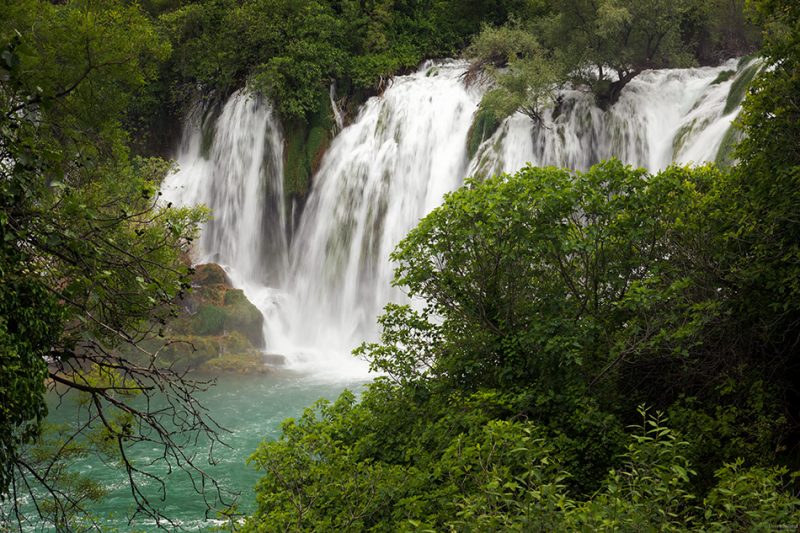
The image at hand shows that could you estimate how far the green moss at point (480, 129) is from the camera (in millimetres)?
23594

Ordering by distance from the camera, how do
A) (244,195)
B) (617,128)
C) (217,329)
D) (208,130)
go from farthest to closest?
(208,130), (244,195), (217,329), (617,128)

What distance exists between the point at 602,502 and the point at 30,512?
1130 cm

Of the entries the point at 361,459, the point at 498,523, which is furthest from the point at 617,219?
the point at 498,523

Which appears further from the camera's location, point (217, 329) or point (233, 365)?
point (217, 329)

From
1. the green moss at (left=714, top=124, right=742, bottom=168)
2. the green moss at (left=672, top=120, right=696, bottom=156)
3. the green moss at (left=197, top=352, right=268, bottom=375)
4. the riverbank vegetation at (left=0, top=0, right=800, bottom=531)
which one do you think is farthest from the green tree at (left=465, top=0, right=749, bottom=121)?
the riverbank vegetation at (left=0, top=0, right=800, bottom=531)

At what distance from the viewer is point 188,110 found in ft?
107

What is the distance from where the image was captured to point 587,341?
9055mm

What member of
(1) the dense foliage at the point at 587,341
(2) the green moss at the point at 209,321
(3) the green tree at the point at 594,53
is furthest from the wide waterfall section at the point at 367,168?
(1) the dense foliage at the point at 587,341

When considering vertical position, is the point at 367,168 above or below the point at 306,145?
below

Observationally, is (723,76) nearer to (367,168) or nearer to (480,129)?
(480,129)

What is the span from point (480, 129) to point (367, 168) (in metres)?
4.50

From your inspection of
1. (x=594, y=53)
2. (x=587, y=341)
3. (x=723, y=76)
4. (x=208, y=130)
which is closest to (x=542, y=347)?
(x=587, y=341)

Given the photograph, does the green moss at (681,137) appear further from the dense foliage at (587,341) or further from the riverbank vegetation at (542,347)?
the dense foliage at (587,341)

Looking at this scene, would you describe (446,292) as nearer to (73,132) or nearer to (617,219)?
(617,219)
